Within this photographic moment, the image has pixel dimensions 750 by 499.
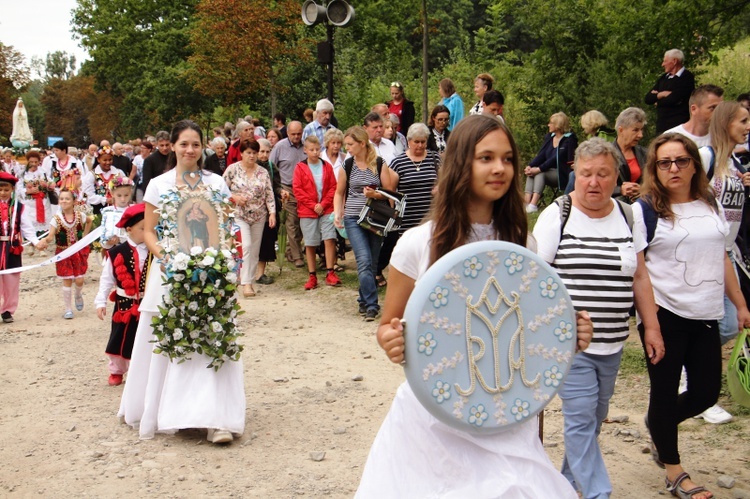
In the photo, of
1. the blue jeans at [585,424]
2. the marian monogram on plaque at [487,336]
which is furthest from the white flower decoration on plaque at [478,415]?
the blue jeans at [585,424]

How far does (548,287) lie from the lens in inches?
118

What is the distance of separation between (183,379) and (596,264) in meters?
3.32

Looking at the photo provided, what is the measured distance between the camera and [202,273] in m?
6.20

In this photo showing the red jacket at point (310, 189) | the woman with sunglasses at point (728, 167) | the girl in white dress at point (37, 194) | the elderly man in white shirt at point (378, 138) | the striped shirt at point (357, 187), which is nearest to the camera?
the woman with sunglasses at point (728, 167)

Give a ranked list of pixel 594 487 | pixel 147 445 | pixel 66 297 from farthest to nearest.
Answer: pixel 66 297, pixel 147 445, pixel 594 487

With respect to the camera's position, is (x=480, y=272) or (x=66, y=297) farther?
(x=66, y=297)

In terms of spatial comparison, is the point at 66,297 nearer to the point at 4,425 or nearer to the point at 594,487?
the point at 4,425

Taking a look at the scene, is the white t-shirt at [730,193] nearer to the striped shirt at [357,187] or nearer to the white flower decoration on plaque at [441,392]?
the white flower decoration on plaque at [441,392]

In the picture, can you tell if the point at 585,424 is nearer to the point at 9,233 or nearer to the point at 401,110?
the point at 9,233

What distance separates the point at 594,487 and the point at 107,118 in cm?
6841

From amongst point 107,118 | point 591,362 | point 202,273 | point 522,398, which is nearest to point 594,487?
point 591,362

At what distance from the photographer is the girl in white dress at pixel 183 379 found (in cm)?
612

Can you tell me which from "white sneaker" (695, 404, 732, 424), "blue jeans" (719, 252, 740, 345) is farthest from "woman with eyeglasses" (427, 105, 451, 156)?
"white sneaker" (695, 404, 732, 424)

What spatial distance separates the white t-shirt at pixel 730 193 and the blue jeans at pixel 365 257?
4868mm
